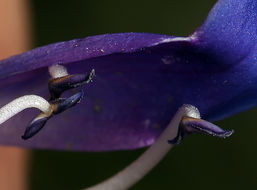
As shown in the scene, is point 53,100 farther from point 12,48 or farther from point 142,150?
point 142,150

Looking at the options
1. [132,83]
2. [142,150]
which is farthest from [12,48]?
[132,83]

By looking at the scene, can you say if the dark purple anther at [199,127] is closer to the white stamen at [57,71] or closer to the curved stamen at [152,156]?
the curved stamen at [152,156]

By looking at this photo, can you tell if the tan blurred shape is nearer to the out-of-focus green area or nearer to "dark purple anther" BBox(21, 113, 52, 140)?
the out-of-focus green area

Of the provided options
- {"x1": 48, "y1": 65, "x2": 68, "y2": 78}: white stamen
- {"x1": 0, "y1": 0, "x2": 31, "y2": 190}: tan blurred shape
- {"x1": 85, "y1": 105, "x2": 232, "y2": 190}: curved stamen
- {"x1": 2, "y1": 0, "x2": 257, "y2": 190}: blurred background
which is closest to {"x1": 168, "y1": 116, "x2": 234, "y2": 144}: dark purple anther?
{"x1": 85, "y1": 105, "x2": 232, "y2": 190}: curved stamen

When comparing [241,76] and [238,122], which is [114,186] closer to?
[241,76]

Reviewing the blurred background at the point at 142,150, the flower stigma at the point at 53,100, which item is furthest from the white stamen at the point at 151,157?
the blurred background at the point at 142,150

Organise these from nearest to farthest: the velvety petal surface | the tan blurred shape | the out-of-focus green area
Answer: the velvety petal surface < the tan blurred shape < the out-of-focus green area

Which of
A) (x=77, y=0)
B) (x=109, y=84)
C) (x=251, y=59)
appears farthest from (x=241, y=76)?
(x=77, y=0)
